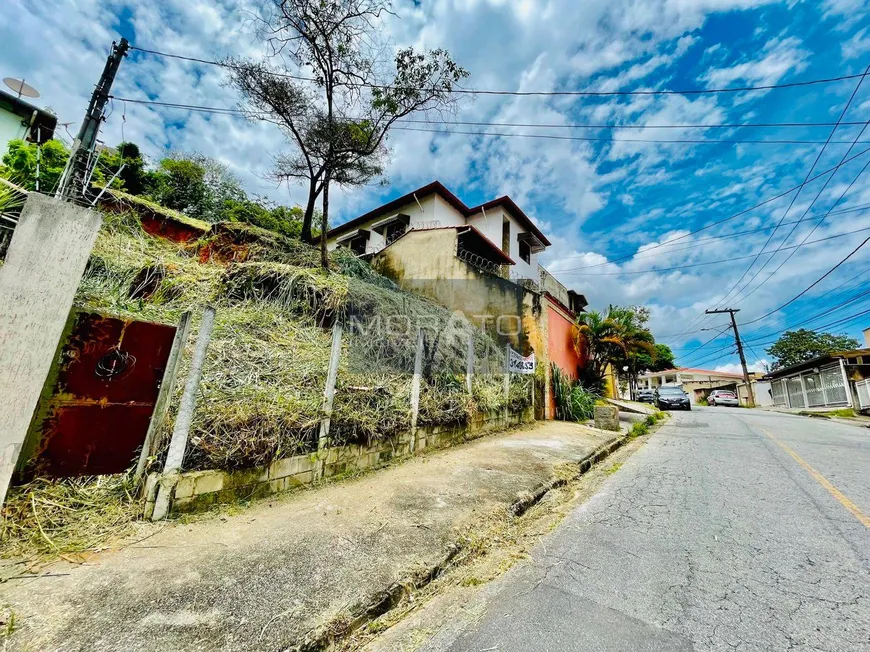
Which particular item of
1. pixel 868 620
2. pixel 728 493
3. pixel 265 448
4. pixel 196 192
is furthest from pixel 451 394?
pixel 196 192

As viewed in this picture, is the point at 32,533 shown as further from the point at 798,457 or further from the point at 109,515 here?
the point at 798,457

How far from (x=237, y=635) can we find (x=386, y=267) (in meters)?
11.9

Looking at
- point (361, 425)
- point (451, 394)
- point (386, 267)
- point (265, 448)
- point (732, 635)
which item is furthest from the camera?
point (386, 267)

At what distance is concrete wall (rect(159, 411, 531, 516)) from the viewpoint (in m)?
2.73

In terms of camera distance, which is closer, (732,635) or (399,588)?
(732,635)

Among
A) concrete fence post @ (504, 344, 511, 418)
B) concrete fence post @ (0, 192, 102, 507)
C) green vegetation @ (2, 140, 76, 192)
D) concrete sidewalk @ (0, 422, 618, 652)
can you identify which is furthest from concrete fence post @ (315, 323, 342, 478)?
green vegetation @ (2, 140, 76, 192)

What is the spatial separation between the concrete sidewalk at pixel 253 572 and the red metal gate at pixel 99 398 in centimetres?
80

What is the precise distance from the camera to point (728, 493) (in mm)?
3834

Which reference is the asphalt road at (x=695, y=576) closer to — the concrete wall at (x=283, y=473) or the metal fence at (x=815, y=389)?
the concrete wall at (x=283, y=473)

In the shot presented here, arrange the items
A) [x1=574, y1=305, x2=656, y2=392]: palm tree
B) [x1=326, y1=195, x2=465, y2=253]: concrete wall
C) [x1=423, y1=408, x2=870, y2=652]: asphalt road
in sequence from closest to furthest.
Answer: [x1=423, y1=408, x2=870, y2=652]: asphalt road → [x1=574, y1=305, x2=656, y2=392]: palm tree → [x1=326, y1=195, x2=465, y2=253]: concrete wall

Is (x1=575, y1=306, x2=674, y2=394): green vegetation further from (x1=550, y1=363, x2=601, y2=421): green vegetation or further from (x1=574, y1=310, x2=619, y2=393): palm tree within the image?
(x1=550, y1=363, x2=601, y2=421): green vegetation

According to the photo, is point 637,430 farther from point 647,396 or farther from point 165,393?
point 647,396

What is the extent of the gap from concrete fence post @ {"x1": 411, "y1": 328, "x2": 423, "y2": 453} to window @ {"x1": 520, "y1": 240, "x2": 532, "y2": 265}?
14333mm

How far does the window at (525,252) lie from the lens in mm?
18161
